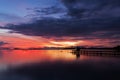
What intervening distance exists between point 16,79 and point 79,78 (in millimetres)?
5948

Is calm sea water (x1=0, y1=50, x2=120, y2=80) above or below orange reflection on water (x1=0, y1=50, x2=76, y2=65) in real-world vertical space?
below

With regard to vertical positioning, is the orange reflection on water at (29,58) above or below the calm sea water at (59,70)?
above

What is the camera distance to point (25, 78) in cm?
1891

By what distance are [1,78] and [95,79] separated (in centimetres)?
877

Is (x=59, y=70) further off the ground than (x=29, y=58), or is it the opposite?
(x=29, y=58)

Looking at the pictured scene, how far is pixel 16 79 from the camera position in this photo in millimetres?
Result: 18641

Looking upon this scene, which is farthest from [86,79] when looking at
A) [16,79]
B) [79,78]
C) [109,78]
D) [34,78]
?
[16,79]

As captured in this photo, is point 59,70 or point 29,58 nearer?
point 59,70

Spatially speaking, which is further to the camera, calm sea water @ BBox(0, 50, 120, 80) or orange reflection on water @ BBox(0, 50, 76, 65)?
orange reflection on water @ BBox(0, 50, 76, 65)

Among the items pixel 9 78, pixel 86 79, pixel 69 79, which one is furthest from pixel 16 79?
pixel 86 79

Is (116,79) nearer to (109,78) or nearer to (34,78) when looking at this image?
(109,78)

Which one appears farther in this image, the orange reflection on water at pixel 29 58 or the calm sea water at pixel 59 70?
the orange reflection on water at pixel 29 58

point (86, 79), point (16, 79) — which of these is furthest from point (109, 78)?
point (16, 79)

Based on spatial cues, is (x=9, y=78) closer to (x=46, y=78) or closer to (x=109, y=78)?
(x=46, y=78)
